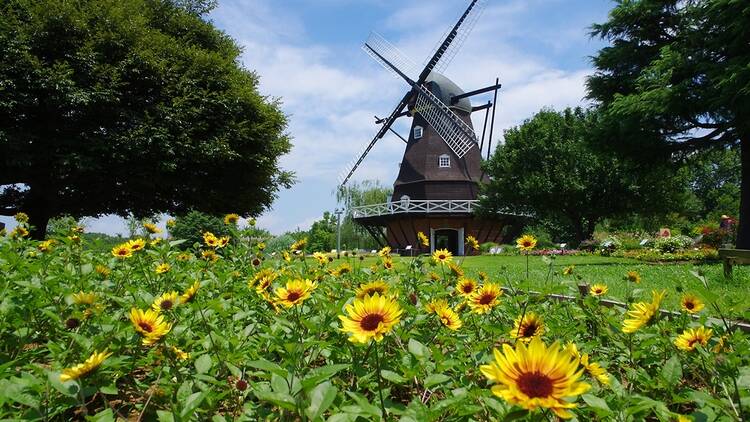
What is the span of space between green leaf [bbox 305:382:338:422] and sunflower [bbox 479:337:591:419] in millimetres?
355

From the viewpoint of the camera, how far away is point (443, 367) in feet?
4.44

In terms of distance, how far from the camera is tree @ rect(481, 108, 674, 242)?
22453 mm

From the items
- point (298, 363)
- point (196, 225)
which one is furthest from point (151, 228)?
point (196, 225)

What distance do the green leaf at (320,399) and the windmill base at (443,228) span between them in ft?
80.1

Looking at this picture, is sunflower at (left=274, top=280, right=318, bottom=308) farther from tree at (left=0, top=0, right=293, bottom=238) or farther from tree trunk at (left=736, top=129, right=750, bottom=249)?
tree trunk at (left=736, top=129, right=750, bottom=249)

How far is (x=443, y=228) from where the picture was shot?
27.1 metres

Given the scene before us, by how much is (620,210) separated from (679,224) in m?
16.5

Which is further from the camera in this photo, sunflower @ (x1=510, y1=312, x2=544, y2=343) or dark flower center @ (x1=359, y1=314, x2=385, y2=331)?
sunflower @ (x1=510, y1=312, x2=544, y2=343)

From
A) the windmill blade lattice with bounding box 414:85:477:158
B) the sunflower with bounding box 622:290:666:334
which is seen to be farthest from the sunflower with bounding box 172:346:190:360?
the windmill blade lattice with bounding box 414:85:477:158

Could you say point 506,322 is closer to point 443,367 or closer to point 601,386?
point 601,386

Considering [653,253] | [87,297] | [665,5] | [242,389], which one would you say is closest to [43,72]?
[87,297]

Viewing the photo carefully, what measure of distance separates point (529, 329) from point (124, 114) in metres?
12.9

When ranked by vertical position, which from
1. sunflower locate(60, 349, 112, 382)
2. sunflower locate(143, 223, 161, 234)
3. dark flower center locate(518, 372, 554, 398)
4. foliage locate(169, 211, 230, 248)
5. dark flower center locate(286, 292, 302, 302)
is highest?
foliage locate(169, 211, 230, 248)

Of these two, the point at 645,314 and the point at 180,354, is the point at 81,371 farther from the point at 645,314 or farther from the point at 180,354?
the point at 645,314
